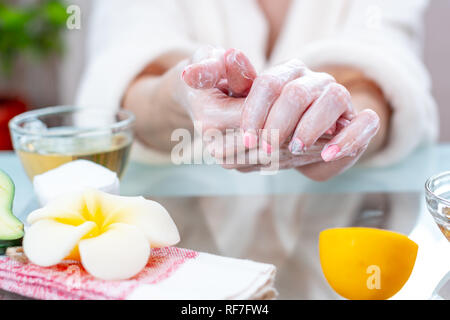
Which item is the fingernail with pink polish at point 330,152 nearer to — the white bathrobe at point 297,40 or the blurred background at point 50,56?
the white bathrobe at point 297,40

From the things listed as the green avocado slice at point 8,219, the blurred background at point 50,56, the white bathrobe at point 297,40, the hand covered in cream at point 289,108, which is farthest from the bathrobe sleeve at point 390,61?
the blurred background at point 50,56

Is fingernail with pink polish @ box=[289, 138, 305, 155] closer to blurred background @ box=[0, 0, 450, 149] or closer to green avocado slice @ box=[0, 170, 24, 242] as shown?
green avocado slice @ box=[0, 170, 24, 242]

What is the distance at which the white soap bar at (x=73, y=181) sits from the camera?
0.28 m

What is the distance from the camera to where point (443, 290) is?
24 centimetres

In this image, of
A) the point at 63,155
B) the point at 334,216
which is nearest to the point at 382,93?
the point at 334,216

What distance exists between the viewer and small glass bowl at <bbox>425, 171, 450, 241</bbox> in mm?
250

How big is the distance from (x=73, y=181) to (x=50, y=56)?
1222 mm

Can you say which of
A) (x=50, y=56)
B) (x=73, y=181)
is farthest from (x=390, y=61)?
A: (x=50, y=56)

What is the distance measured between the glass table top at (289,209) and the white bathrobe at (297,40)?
5 centimetres

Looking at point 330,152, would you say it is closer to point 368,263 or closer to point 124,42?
point 368,263

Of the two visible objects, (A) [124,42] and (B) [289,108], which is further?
(A) [124,42]

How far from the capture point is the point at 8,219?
0.26m

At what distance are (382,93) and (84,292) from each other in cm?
36

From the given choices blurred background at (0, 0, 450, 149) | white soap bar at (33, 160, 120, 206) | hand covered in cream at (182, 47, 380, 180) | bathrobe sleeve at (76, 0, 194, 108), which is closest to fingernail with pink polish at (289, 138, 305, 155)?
hand covered in cream at (182, 47, 380, 180)
